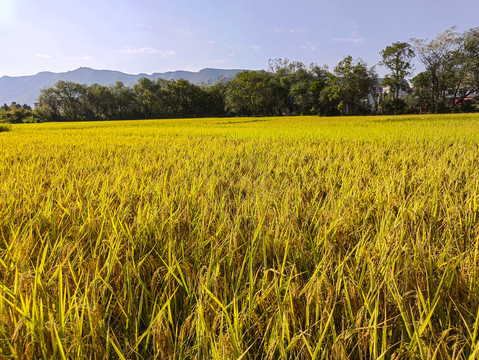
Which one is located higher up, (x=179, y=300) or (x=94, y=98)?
(x=94, y=98)

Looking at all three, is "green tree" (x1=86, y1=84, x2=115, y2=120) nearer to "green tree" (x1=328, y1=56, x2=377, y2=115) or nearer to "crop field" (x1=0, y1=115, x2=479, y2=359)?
"green tree" (x1=328, y1=56, x2=377, y2=115)

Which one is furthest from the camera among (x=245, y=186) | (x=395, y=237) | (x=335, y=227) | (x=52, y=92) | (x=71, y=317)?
(x=52, y=92)

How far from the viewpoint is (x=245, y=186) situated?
192cm

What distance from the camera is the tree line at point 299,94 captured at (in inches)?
1438

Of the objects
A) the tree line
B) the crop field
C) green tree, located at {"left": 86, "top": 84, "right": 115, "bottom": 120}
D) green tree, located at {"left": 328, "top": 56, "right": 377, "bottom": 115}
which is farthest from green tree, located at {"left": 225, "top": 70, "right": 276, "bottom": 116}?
the crop field

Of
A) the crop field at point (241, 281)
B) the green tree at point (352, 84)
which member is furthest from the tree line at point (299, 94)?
the crop field at point (241, 281)

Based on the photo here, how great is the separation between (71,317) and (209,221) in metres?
0.67

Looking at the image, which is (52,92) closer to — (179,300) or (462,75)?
(179,300)

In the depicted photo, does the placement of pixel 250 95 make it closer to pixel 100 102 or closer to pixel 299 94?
pixel 299 94

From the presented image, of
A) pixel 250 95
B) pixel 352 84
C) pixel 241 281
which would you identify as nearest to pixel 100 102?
pixel 250 95

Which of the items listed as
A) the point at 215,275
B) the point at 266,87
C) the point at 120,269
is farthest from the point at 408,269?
the point at 266,87

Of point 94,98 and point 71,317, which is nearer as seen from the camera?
point 71,317

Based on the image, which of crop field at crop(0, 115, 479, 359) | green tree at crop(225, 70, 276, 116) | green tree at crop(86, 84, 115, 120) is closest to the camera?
crop field at crop(0, 115, 479, 359)

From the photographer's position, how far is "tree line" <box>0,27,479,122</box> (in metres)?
36.5
